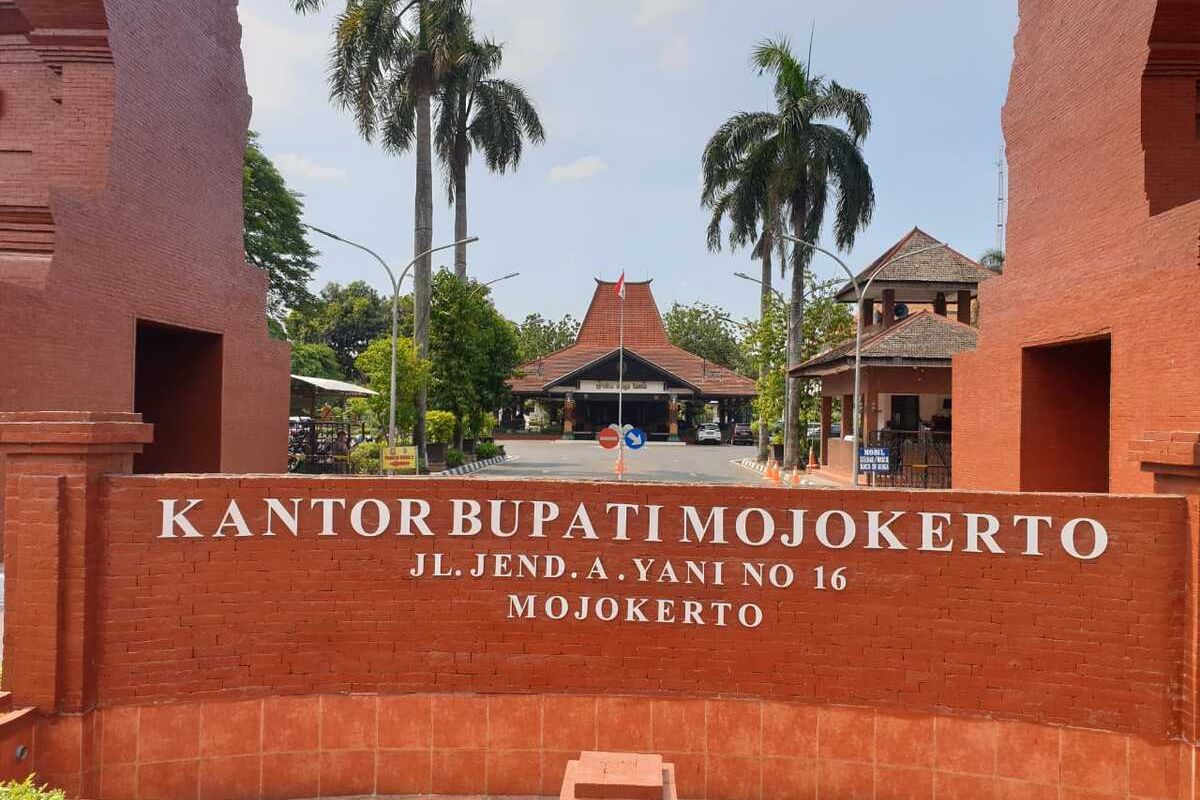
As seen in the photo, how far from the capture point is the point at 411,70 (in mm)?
24344

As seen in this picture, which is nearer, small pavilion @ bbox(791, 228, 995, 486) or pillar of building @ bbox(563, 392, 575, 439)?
small pavilion @ bbox(791, 228, 995, 486)

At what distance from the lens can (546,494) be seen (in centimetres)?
519

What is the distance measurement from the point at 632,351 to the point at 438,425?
2425cm

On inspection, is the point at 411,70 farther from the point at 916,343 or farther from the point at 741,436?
the point at 741,436

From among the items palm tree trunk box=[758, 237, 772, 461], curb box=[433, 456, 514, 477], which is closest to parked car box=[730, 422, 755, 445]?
palm tree trunk box=[758, 237, 772, 461]

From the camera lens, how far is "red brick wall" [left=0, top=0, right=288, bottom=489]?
35.0 ft

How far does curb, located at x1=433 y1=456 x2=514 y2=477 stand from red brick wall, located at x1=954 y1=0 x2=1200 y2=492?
16.4 meters

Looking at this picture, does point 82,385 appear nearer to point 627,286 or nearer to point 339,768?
point 339,768

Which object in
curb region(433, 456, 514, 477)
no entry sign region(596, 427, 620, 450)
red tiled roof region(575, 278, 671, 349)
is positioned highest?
red tiled roof region(575, 278, 671, 349)

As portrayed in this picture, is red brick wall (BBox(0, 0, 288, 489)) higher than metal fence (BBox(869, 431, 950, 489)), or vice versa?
red brick wall (BBox(0, 0, 288, 489))

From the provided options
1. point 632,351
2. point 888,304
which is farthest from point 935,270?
point 632,351

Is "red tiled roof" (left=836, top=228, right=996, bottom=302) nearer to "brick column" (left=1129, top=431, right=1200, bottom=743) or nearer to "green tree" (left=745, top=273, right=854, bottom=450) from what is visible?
"green tree" (left=745, top=273, right=854, bottom=450)

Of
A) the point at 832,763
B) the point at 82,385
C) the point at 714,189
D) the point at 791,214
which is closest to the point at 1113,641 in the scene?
the point at 832,763

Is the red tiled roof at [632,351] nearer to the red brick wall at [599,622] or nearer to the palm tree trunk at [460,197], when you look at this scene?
the palm tree trunk at [460,197]
